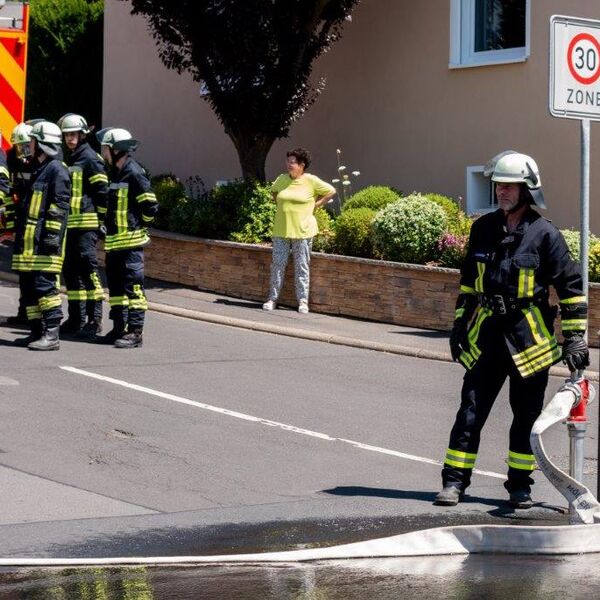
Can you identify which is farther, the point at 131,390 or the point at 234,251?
the point at 234,251

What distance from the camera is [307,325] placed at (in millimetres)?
15031

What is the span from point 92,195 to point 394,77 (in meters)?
6.06

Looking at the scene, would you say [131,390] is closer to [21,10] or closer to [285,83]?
[21,10]

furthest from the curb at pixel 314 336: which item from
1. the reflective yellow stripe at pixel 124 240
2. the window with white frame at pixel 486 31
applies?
the window with white frame at pixel 486 31

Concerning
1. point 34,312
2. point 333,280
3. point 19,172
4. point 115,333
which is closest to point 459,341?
point 34,312

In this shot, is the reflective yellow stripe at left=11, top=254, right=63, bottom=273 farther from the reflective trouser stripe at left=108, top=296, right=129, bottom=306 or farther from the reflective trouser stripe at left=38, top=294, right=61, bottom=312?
the reflective trouser stripe at left=108, top=296, right=129, bottom=306

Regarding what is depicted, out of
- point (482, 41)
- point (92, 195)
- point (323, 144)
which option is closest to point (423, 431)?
point (92, 195)

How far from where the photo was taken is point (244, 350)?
13.5 metres

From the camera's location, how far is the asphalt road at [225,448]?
7547mm

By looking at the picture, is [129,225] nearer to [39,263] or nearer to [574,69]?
[39,263]

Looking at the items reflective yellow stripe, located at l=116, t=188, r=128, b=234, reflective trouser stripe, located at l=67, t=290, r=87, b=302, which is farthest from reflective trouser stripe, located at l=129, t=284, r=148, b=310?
reflective trouser stripe, located at l=67, t=290, r=87, b=302

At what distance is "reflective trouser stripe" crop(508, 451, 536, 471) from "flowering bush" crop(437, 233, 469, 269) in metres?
6.98

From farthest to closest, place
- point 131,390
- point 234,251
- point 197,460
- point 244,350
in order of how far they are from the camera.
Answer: point 234,251 < point 244,350 < point 131,390 < point 197,460

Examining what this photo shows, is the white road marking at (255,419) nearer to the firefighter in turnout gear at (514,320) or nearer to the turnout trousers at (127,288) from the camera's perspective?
the firefighter in turnout gear at (514,320)
